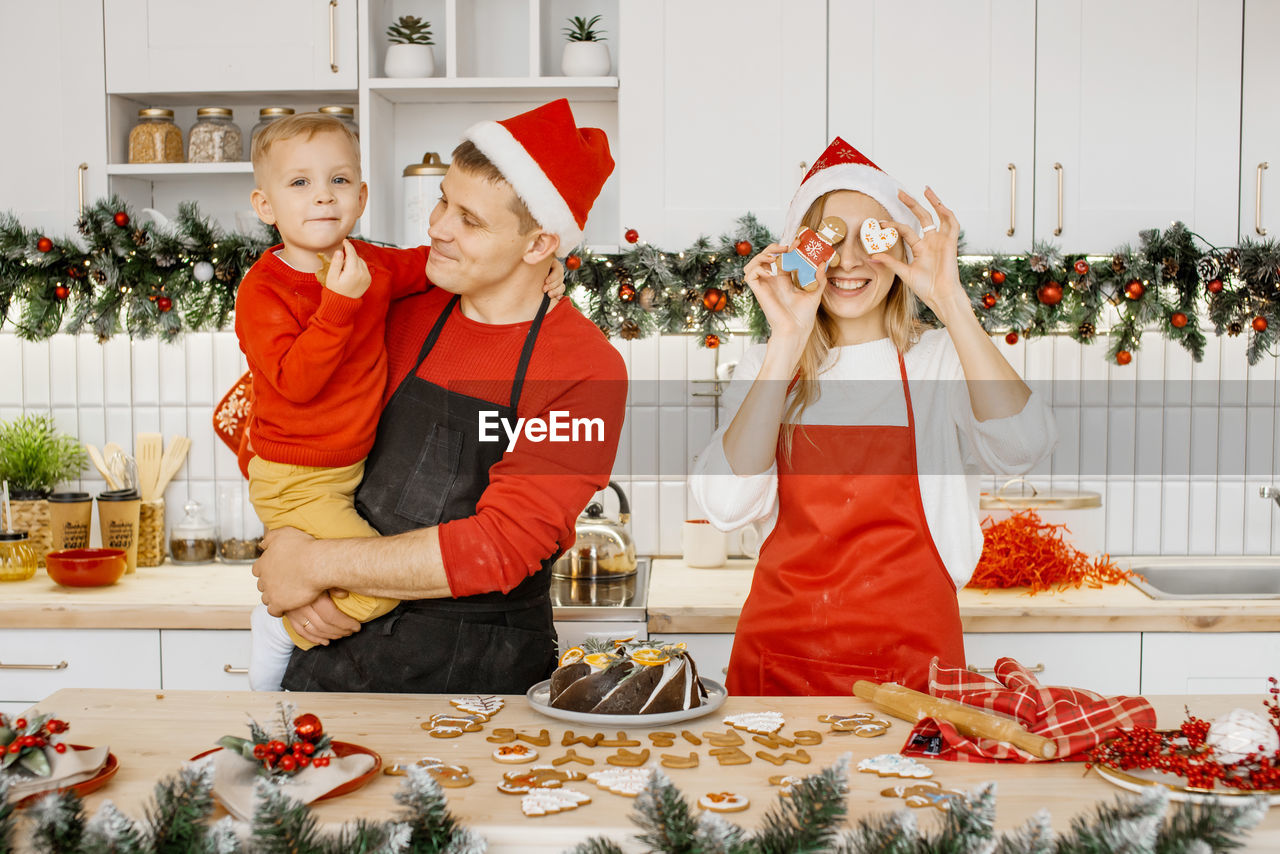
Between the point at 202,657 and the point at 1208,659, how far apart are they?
241 centimetres

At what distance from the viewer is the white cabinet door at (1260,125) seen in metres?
2.79

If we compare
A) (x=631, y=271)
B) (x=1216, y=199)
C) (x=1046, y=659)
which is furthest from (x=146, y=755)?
(x=1216, y=199)

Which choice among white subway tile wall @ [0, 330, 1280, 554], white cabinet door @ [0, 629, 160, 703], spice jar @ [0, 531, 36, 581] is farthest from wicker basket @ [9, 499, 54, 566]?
white cabinet door @ [0, 629, 160, 703]

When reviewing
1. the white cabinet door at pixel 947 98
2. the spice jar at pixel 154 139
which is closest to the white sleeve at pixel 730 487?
the white cabinet door at pixel 947 98

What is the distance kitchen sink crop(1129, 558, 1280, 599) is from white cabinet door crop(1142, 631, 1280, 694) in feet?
1.50

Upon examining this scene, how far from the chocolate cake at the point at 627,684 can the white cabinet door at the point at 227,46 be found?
6.24 ft

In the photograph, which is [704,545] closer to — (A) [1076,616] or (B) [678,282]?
(B) [678,282]

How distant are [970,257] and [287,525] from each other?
183 cm

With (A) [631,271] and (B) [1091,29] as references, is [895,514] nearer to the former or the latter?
(A) [631,271]

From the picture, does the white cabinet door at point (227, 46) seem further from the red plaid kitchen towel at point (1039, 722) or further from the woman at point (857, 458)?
the red plaid kitchen towel at point (1039, 722)

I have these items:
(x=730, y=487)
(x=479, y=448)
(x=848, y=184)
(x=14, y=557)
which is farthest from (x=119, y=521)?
(x=848, y=184)

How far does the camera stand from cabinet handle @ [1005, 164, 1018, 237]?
2.79m

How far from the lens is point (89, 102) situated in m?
2.89

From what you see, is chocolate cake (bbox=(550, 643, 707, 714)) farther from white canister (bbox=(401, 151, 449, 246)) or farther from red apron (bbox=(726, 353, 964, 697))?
white canister (bbox=(401, 151, 449, 246))
